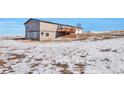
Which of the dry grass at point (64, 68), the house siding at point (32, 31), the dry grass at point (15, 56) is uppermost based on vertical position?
the house siding at point (32, 31)

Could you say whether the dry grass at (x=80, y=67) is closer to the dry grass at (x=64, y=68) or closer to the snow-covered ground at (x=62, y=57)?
the snow-covered ground at (x=62, y=57)

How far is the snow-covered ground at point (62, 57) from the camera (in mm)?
3398

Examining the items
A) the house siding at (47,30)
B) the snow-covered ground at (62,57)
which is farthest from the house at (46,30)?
the snow-covered ground at (62,57)

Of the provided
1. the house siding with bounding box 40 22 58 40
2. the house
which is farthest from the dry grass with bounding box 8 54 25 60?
the house siding with bounding box 40 22 58 40

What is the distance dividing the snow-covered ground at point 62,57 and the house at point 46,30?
0.39 ft

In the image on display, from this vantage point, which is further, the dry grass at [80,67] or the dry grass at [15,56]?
the dry grass at [15,56]

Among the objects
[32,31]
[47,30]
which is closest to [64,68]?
[47,30]

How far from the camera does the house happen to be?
3.53 metres
